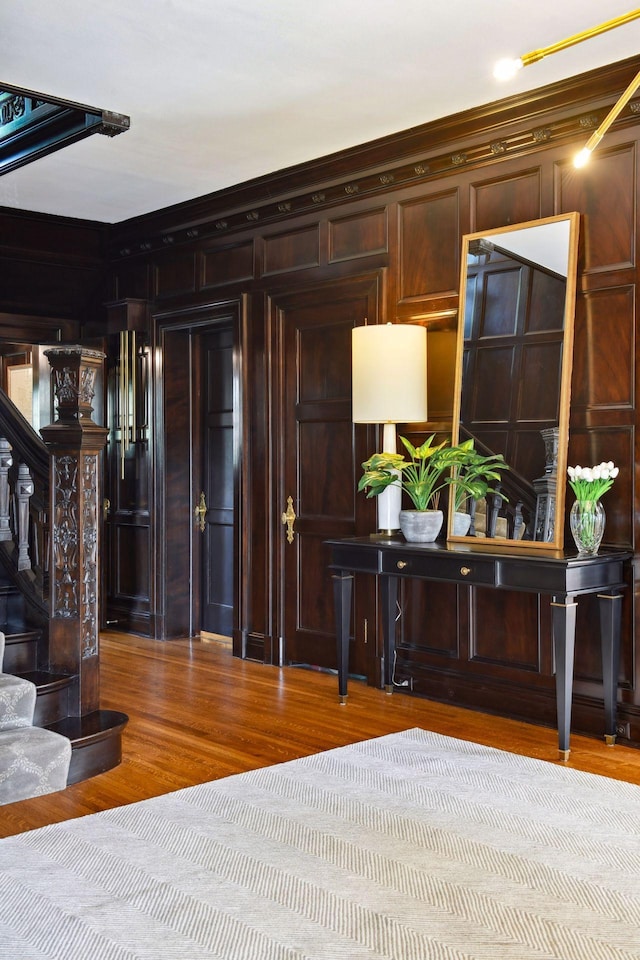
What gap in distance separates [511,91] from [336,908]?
3.59 meters

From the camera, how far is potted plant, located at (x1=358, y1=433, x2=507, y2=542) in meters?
4.51

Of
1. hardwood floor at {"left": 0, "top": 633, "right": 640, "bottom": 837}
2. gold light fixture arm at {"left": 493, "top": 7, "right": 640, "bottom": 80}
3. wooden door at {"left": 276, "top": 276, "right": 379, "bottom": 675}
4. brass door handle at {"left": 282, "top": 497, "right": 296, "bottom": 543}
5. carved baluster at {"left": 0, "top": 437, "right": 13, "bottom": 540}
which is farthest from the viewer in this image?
brass door handle at {"left": 282, "top": 497, "right": 296, "bottom": 543}

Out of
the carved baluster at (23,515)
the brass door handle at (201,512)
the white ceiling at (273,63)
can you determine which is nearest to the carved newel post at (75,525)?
the carved baluster at (23,515)

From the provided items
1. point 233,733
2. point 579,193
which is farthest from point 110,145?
point 233,733

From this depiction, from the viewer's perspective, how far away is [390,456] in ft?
15.7

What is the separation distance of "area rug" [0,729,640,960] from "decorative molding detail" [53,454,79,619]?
0.98 meters

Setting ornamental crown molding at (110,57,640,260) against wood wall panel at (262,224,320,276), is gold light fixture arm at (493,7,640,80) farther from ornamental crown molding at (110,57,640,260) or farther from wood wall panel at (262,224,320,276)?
wood wall panel at (262,224,320,276)

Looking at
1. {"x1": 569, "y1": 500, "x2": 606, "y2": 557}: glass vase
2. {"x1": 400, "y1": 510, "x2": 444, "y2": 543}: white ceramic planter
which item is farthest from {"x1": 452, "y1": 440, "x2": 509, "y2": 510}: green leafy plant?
{"x1": 569, "y1": 500, "x2": 606, "y2": 557}: glass vase

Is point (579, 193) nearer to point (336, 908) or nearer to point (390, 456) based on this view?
point (390, 456)

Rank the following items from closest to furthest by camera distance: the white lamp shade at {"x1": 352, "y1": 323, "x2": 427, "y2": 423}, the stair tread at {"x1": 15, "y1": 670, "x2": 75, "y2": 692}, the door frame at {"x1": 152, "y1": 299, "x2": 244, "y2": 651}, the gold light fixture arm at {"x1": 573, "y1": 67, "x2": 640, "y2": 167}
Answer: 1. the gold light fixture arm at {"x1": 573, "y1": 67, "x2": 640, "y2": 167}
2. the stair tread at {"x1": 15, "y1": 670, "x2": 75, "y2": 692}
3. the white lamp shade at {"x1": 352, "y1": 323, "x2": 427, "y2": 423}
4. the door frame at {"x1": 152, "y1": 299, "x2": 244, "y2": 651}

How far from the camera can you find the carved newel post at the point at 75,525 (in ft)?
12.9

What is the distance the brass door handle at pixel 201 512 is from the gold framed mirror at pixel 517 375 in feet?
8.26

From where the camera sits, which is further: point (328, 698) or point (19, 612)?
point (328, 698)

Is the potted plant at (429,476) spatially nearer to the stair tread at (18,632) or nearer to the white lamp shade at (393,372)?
the white lamp shade at (393,372)
